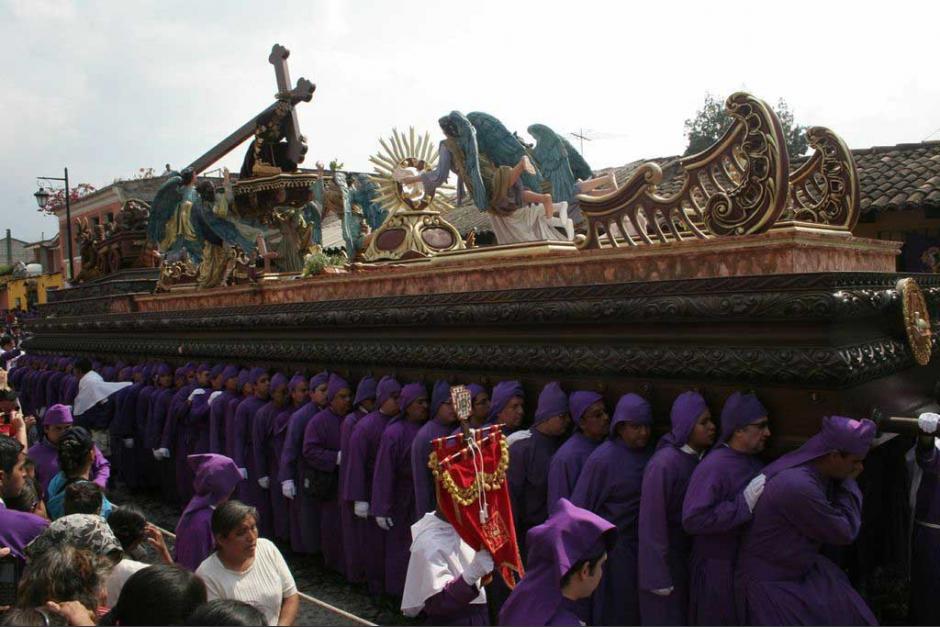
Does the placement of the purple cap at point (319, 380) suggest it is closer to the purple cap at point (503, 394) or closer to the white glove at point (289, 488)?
the white glove at point (289, 488)

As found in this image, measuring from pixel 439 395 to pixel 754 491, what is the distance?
265cm

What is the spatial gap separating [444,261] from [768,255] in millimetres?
2676

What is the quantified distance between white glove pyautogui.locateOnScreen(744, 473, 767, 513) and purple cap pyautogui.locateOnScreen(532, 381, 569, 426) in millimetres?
1402

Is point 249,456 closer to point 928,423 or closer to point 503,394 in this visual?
point 503,394

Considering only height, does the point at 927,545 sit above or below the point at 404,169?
below

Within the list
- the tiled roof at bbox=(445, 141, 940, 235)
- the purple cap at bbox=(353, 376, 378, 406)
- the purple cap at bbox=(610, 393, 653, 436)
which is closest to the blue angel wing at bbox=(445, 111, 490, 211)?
the purple cap at bbox=(353, 376, 378, 406)

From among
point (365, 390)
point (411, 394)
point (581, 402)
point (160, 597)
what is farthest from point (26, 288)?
point (160, 597)

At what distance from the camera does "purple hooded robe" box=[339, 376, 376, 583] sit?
659 centimetres

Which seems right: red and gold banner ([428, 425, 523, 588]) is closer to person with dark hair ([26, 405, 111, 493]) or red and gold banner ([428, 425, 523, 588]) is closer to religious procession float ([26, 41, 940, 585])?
religious procession float ([26, 41, 940, 585])

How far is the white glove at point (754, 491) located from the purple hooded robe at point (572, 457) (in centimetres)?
103

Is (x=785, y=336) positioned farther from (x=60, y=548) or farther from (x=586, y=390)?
(x=60, y=548)

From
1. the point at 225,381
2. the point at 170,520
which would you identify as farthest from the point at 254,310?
the point at 170,520

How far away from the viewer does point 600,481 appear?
4.41 meters

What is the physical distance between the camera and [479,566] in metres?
3.74
